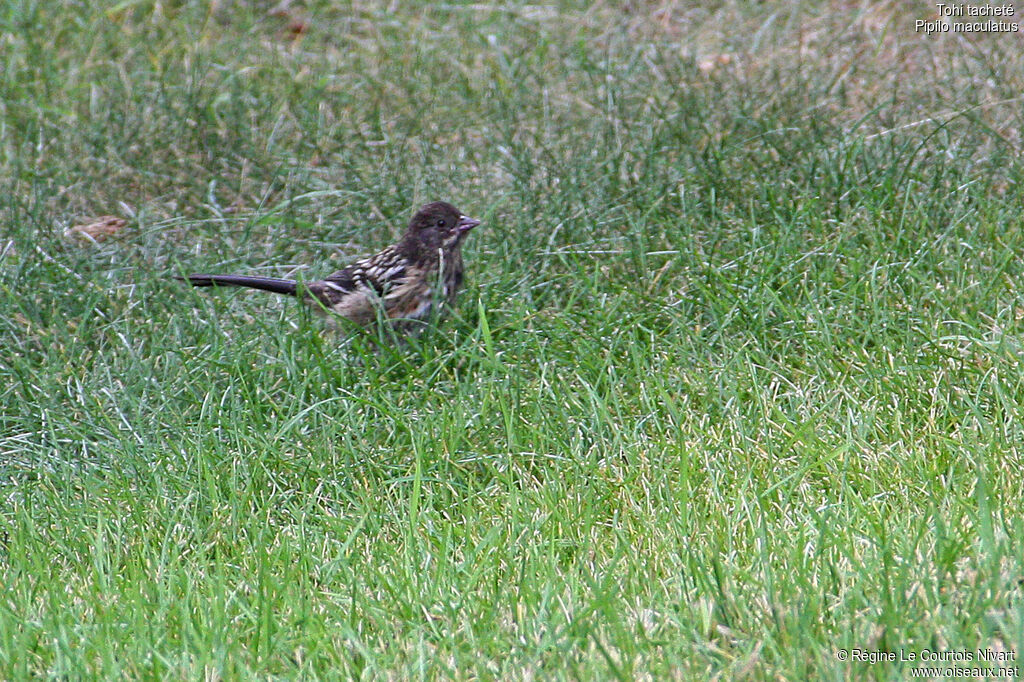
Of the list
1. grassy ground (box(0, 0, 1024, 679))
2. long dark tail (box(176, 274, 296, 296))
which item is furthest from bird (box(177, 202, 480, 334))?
grassy ground (box(0, 0, 1024, 679))

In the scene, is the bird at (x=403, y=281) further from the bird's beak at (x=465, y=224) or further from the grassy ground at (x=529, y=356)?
the grassy ground at (x=529, y=356)

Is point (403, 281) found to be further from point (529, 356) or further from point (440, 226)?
point (529, 356)

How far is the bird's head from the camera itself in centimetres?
494

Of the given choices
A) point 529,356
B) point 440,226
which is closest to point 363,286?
point 440,226

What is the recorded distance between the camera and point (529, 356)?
4.46 m

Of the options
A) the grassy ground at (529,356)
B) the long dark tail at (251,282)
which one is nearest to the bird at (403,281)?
the long dark tail at (251,282)

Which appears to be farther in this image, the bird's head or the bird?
the bird's head

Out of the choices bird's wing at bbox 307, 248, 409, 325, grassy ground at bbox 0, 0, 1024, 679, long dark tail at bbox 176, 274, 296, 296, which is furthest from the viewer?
bird's wing at bbox 307, 248, 409, 325

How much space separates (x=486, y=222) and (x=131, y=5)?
3649mm

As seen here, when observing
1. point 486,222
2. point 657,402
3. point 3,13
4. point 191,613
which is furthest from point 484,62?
point 191,613

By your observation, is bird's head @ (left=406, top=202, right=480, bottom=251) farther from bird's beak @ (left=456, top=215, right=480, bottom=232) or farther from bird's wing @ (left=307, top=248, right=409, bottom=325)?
bird's wing @ (left=307, top=248, right=409, bottom=325)

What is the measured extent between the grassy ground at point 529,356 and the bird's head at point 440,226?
0.74ft

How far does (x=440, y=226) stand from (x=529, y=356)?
81 centimetres

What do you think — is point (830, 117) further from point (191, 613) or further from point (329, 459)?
point (191, 613)
